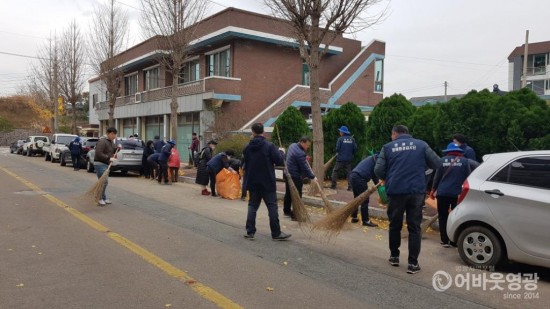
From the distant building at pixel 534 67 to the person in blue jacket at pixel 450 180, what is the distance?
1973 inches

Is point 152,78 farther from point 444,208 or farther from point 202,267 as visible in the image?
point 202,267

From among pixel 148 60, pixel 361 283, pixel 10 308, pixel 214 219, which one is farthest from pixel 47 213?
pixel 148 60

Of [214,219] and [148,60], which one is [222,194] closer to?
[214,219]

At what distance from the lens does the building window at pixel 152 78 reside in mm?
33500

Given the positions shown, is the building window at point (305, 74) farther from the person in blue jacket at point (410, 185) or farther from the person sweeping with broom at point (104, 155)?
the person in blue jacket at point (410, 185)

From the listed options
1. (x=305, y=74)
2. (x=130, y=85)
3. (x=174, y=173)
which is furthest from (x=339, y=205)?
(x=130, y=85)

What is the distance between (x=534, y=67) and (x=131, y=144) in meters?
51.1

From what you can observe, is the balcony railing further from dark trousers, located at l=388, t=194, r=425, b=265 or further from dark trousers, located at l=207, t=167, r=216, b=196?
dark trousers, located at l=388, t=194, r=425, b=265

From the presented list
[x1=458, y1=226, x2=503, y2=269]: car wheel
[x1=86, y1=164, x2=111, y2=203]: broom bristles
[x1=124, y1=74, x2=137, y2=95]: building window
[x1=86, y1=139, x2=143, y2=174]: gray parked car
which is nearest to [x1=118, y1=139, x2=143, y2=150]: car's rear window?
[x1=86, y1=139, x2=143, y2=174]: gray parked car

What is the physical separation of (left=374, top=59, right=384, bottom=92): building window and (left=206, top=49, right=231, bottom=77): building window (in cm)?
1178

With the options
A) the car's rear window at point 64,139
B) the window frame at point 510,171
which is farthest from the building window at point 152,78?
the window frame at point 510,171

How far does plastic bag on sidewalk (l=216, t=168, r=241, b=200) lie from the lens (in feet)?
40.7

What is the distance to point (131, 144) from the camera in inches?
724

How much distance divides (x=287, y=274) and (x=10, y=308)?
9.66 feet
